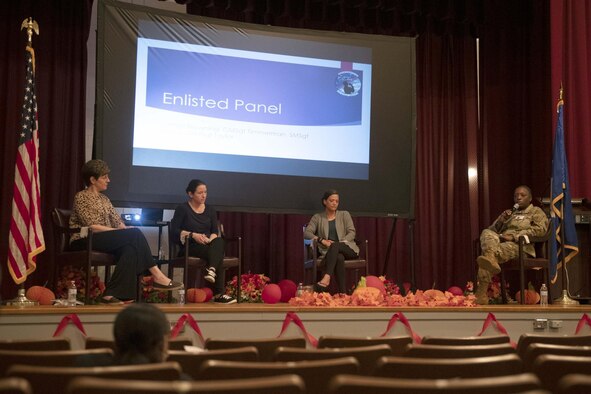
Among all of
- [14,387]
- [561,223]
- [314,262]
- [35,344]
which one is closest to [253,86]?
[314,262]

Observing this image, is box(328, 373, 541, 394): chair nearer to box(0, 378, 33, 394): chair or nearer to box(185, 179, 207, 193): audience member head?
box(0, 378, 33, 394): chair

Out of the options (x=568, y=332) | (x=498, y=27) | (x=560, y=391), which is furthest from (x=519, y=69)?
(x=560, y=391)

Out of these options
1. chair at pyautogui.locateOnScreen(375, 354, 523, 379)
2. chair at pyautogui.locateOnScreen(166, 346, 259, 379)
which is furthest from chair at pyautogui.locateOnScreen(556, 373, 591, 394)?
chair at pyautogui.locateOnScreen(166, 346, 259, 379)

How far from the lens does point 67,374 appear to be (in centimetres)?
188

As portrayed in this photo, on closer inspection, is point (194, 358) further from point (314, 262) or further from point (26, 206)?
point (314, 262)

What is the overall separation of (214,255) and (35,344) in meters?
3.13

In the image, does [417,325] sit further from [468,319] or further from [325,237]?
[325,237]

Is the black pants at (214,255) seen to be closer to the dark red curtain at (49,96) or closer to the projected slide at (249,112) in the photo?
the projected slide at (249,112)

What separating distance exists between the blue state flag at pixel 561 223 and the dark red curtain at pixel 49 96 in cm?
440

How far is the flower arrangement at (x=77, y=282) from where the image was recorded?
5.89m

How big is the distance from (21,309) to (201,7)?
423cm

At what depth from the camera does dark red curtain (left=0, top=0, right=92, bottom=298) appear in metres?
Result: 7.03

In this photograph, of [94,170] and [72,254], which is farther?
[94,170]

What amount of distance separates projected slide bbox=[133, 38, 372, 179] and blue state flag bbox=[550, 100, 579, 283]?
72.1 inches
